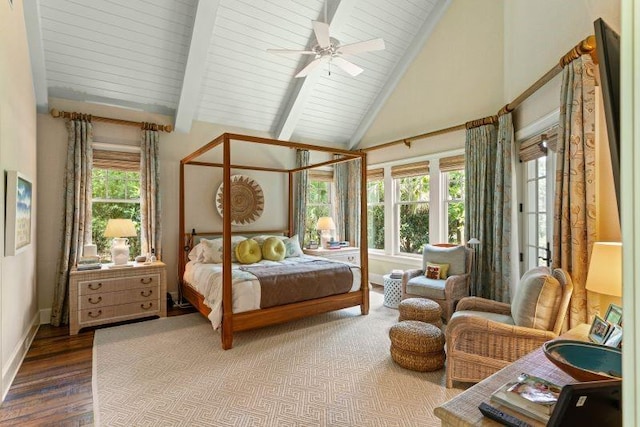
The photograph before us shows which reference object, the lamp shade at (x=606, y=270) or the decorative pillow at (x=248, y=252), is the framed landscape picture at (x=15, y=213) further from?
the lamp shade at (x=606, y=270)

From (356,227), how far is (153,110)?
13.0 feet

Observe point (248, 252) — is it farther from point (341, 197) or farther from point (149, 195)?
point (341, 197)

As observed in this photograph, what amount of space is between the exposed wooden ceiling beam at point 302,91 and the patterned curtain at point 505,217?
2341 millimetres

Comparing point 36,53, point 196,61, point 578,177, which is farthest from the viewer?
point 196,61

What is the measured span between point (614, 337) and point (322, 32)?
3211mm

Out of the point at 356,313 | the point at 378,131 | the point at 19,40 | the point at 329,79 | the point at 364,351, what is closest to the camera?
the point at 19,40

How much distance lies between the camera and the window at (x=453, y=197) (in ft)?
16.5

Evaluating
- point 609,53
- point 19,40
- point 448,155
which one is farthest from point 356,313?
point 19,40

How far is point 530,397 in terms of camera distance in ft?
3.90

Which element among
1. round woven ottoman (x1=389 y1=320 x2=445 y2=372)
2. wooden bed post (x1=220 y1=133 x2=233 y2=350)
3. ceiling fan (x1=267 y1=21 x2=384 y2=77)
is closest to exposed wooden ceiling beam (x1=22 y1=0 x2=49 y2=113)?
wooden bed post (x1=220 y1=133 x2=233 y2=350)

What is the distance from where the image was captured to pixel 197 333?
381 cm

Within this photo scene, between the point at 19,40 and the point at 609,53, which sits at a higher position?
the point at 19,40

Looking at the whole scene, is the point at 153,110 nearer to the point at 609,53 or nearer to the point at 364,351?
the point at 364,351

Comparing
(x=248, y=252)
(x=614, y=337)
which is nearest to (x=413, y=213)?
(x=248, y=252)
